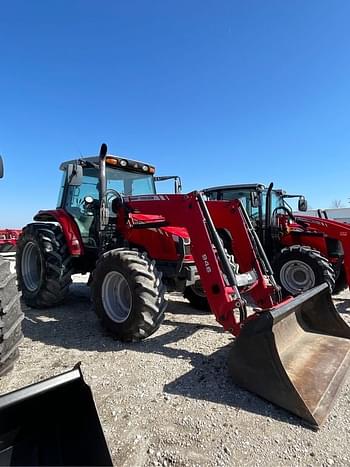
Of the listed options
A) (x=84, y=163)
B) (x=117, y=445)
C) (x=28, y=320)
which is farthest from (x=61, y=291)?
(x=117, y=445)

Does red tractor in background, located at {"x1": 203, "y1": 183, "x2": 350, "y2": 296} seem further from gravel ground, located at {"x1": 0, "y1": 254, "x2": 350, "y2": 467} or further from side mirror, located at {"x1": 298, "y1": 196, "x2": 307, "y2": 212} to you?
gravel ground, located at {"x1": 0, "y1": 254, "x2": 350, "y2": 467}

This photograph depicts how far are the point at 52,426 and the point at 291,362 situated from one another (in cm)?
209

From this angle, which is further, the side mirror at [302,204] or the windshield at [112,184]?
the side mirror at [302,204]

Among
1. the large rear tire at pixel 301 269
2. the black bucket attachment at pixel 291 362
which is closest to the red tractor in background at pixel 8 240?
the large rear tire at pixel 301 269

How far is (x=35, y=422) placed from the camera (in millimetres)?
1853

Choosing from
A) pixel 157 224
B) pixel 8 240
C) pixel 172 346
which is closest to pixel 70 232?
pixel 157 224

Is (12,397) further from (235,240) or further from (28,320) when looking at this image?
(28,320)

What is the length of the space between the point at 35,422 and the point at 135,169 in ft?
15.5

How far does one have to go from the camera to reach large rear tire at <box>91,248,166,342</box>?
3898mm

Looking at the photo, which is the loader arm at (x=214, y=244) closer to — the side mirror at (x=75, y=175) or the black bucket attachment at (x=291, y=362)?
the black bucket attachment at (x=291, y=362)

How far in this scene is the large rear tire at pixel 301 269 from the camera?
658 cm

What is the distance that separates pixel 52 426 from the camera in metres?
1.89

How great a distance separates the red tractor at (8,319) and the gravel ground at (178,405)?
1.05ft

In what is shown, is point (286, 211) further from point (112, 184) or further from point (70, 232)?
point (70, 232)
